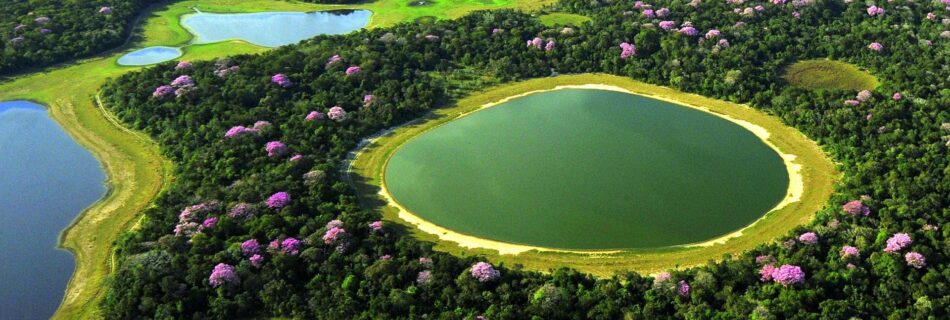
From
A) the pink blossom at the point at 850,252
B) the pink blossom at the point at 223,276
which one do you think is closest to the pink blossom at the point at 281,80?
the pink blossom at the point at 223,276

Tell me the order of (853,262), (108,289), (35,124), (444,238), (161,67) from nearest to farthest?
(853,262), (108,289), (444,238), (35,124), (161,67)

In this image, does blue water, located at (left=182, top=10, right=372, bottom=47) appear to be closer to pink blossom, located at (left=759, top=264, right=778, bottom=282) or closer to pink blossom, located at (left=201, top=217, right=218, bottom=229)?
pink blossom, located at (left=201, top=217, right=218, bottom=229)

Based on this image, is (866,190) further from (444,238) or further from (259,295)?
(259,295)

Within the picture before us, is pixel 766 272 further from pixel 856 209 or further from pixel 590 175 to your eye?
pixel 590 175

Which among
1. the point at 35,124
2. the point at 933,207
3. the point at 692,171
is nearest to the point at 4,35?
the point at 35,124

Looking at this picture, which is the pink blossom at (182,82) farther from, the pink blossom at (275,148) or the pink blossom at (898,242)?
the pink blossom at (898,242)

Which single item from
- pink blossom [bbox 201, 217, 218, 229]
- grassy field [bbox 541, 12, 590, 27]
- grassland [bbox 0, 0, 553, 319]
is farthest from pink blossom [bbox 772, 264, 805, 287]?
grassy field [bbox 541, 12, 590, 27]
